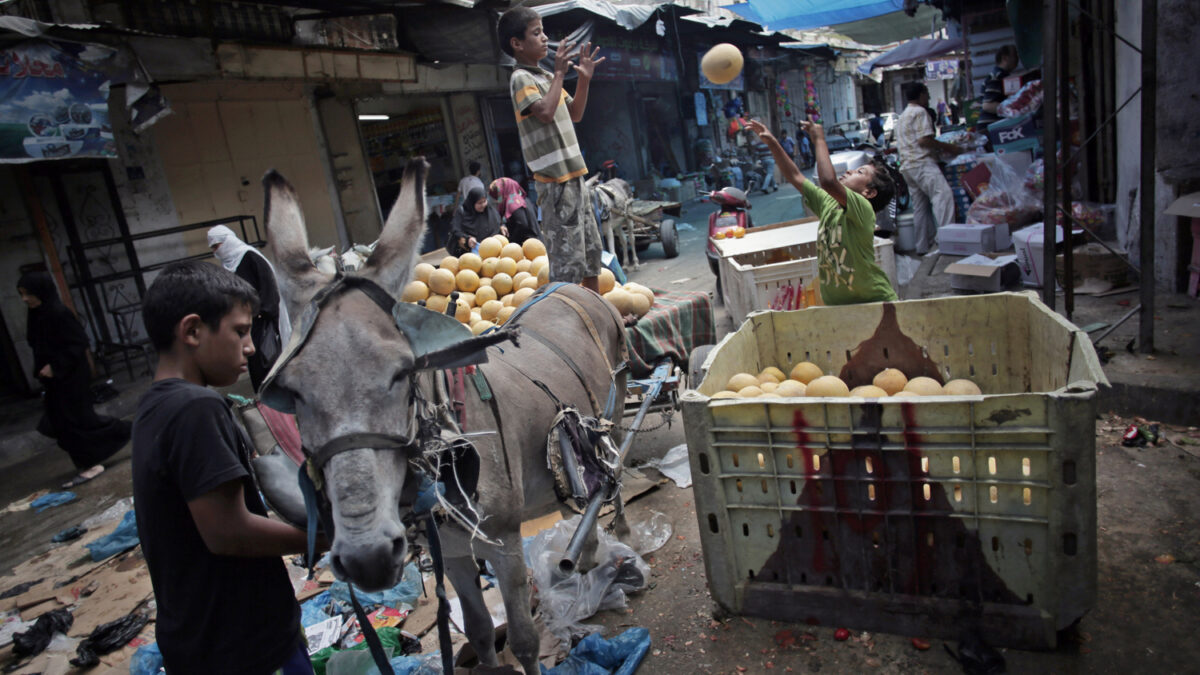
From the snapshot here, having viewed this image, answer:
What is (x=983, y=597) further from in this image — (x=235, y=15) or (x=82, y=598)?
(x=235, y=15)

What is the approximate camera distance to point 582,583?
11.5ft

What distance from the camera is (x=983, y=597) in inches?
98.3

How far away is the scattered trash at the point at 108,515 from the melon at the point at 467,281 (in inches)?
127

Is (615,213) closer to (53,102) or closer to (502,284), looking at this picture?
(502,284)

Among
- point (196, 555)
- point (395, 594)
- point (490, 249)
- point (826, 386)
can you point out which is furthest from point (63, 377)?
point (826, 386)

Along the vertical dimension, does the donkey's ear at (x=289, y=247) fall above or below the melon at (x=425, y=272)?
above

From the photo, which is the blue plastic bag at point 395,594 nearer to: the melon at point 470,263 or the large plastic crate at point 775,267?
the melon at point 470,263

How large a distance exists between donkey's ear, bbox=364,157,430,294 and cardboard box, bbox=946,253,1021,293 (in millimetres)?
6209

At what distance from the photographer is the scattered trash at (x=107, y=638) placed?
11.7 ft

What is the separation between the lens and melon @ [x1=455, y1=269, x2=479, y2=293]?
5.57 m

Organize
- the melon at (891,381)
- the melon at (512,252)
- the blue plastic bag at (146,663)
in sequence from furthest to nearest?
the melon at (512,252) → the melon at (891,381) → the blue plastic bag at (146,663)

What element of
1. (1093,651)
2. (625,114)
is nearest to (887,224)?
(1093,651)

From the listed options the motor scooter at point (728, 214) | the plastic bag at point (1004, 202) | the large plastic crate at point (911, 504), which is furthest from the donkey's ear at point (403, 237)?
the plastic bag at point (1004, 202)

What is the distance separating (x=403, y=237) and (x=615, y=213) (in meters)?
10.0
